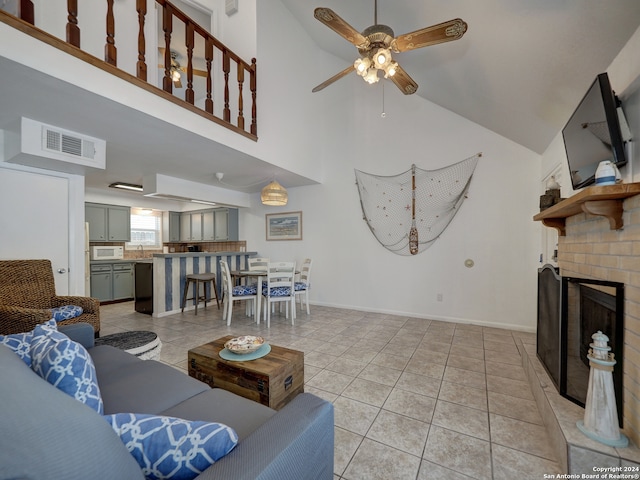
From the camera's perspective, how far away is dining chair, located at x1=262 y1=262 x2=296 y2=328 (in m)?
3.86

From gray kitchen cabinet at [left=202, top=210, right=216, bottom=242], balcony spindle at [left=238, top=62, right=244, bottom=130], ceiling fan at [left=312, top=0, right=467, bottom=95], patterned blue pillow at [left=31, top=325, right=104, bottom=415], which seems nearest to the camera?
patterned blue pillow at [left=31, top=325, right=104, bottom=415]

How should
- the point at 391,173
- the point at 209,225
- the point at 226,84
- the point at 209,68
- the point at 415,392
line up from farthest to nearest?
the point at 209,225 → the point at 391,173 → the point at 226,84 → the point at 209,68 → the point at 415,392

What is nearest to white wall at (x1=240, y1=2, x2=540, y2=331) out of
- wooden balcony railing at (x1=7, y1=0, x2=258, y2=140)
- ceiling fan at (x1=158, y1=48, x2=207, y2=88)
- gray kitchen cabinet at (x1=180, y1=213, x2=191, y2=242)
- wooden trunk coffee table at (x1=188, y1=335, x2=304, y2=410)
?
wooden balcony railing at (x1=7, y1=0, x2=258, y2=140)

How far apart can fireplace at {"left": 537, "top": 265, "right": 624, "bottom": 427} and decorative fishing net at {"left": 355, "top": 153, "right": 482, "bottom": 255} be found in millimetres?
2033

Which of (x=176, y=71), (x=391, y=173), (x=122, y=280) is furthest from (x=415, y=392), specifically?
(x=122, y=280)

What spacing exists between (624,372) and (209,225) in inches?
266

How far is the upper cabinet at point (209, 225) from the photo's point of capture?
20.4 ft

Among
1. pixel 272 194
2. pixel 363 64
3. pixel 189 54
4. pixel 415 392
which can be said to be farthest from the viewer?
pixel 272 194

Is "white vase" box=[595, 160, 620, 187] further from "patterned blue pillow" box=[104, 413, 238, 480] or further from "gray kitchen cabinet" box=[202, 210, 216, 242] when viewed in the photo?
"gray kitchen cabinet" box=[202, 210, 216, 242]

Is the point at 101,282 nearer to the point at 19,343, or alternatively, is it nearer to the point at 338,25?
the point at 19,343

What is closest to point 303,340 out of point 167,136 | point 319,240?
point 319,240

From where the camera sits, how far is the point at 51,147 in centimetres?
262

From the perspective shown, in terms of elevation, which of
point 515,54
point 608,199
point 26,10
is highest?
point 26,10

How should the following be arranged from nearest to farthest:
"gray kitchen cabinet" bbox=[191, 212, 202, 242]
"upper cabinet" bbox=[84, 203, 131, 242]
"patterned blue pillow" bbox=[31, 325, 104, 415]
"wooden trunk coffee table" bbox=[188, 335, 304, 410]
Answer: "patterned blue pillow" bbox=[31, 325, 104, 415] < "wooden trunk coffee table" bbox=[188, 335, 304, 410] < "upper cabinet" bbox=[84, 203, 131, 242] < "gray kitchen cabinet" bbox=[191, 212, 202, 242]
